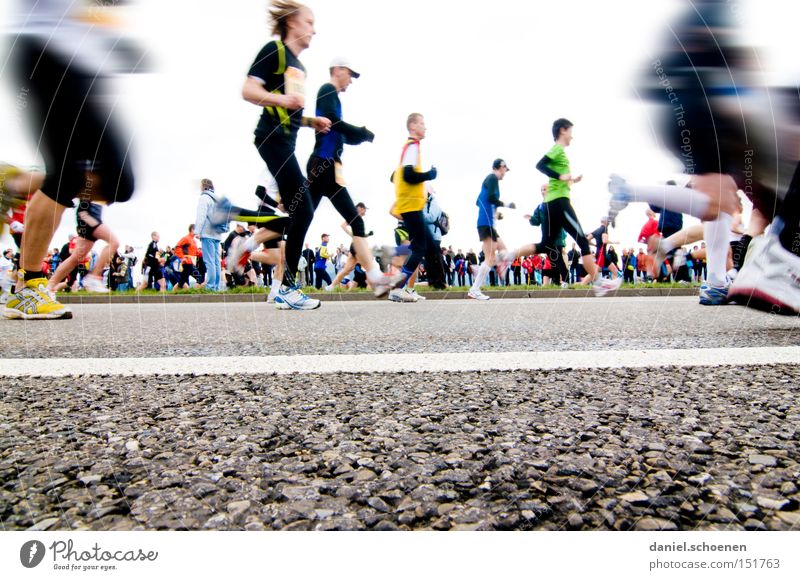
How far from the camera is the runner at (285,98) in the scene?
5.40 ft

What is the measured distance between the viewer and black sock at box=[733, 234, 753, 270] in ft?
9.37

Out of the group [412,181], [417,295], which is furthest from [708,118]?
[417,295]

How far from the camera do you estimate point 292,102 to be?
164 centimetres

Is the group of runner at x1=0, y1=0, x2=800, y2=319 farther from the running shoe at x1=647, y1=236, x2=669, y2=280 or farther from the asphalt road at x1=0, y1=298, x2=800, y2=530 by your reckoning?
the asphalt road at x1=0, y1=298, x2=800, y2=530

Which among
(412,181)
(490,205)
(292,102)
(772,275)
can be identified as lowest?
(772,275)

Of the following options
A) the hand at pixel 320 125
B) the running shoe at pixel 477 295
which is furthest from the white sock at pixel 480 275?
the hand at pixel 320 125

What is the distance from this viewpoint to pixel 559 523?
0.66 m

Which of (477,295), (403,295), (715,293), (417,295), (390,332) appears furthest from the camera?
(477,295)

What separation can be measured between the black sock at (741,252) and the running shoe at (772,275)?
1.7 inches

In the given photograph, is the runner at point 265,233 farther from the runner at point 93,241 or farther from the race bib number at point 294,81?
the runner at point 93,241

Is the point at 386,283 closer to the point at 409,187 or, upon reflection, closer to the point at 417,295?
the point at 409,187

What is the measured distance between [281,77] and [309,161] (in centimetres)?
25

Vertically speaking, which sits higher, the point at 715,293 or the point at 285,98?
the point at 285,98

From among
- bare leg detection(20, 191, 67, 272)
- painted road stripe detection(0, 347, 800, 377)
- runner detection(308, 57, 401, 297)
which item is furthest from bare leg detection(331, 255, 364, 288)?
bare leg detection(20, 191, 67, 272)
